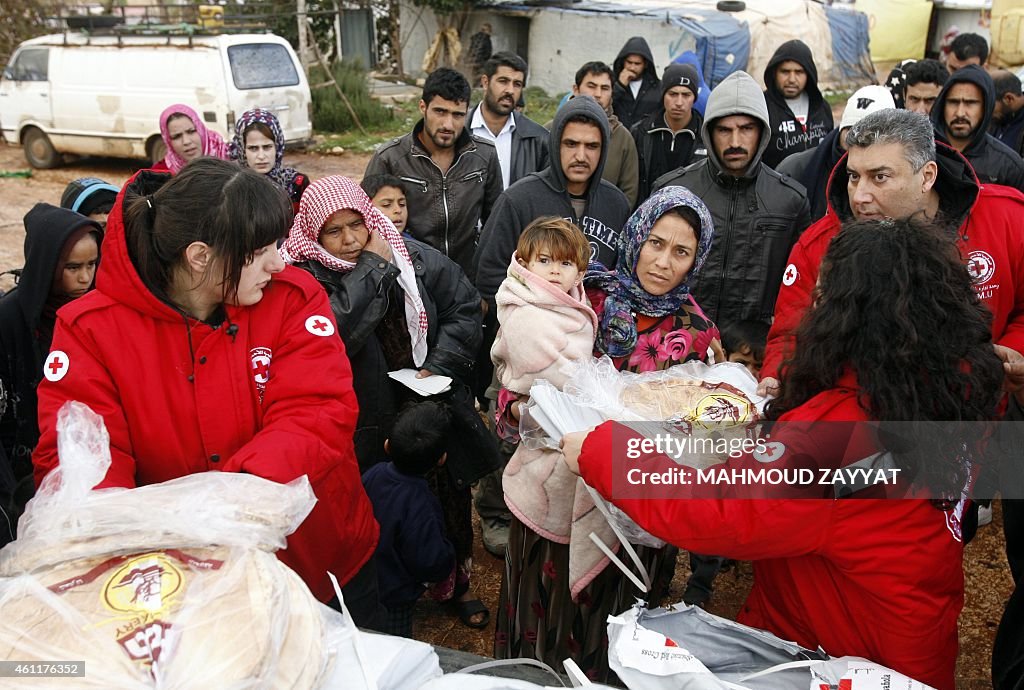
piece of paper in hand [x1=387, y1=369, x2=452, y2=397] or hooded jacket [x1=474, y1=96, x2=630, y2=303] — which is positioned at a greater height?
hooded jacket [x1=474, y1=96, x2=630, y2=303]

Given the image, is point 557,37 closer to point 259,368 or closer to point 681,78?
point 681,78

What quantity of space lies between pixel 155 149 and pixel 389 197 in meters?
10.8

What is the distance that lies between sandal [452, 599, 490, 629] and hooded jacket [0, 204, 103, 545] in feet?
6.14

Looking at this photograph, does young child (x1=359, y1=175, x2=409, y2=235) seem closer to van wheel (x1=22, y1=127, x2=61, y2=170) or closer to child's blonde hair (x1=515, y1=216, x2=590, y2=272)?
child's blonde hair (x1=515, y1=216, x2=590, y2=272)

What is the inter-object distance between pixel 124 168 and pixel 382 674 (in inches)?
579

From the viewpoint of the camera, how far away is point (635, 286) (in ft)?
9.70

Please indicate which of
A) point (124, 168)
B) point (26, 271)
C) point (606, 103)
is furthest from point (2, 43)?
point (26, 271)

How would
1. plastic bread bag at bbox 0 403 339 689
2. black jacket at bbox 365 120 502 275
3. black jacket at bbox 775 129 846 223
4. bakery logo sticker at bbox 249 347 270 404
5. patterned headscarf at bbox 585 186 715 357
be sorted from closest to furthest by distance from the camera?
plastic bread bag at bbox 0 403 339 689
bakery logo sticker at bbox 249 347 270 404
patterned headscarf at bbox 585 186 715 357
black jacket at bbox 365 120 502 275
black jacket at bbox 775 129 846 223

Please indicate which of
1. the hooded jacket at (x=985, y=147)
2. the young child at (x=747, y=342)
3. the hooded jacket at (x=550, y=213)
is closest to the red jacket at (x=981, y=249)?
the young child at (x=747, y=342)

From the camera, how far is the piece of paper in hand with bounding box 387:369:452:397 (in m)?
3.15

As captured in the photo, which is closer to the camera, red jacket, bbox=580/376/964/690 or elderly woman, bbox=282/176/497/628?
red jacket, bbox=580/376/964/690

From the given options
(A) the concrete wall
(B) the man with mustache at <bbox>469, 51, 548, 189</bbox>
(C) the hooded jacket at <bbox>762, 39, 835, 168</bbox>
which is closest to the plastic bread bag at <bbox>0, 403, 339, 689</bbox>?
(B) the man with mustache at <bbox>469, 51, 548, 189</bbox>

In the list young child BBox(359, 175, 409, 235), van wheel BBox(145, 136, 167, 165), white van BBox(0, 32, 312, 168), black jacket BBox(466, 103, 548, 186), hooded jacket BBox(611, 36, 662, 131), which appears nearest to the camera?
young child BBox(359, 175, 409, 235)

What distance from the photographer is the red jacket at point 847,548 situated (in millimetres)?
1857
